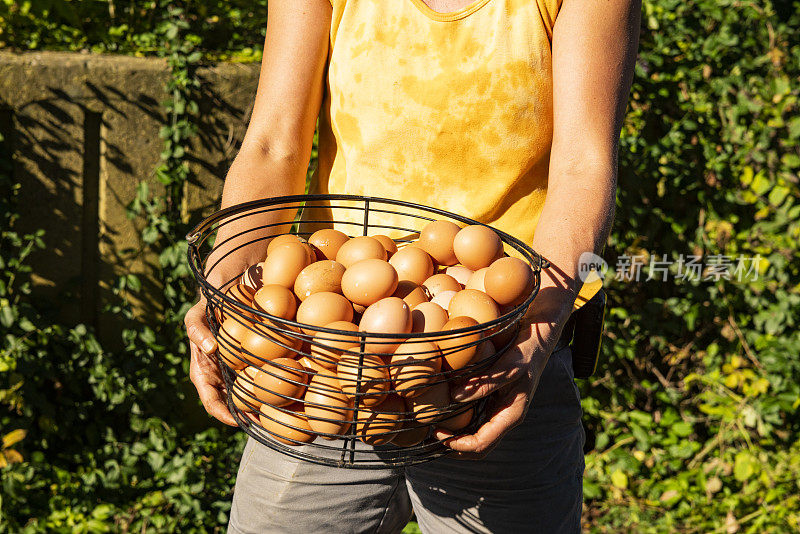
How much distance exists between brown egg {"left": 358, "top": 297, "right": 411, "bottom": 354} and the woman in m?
0.27

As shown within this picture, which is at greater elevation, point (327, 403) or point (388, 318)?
point (388, 318)

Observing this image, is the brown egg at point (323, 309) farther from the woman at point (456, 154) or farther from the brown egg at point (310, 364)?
the woman at point (456, 154)

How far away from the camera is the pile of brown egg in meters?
1.13

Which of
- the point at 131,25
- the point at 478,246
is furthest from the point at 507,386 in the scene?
the point at 131,25

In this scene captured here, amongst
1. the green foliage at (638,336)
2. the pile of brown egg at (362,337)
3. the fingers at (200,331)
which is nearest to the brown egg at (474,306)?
the pile of brown egg at (362,337)


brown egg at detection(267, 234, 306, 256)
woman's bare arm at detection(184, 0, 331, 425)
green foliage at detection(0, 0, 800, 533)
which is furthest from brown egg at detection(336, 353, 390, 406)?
green foliage at detection(0, 0, 800, 533)

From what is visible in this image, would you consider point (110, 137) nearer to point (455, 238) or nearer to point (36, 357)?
point (36, 357)

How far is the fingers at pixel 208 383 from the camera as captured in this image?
4.27 ft

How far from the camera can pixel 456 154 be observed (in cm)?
156

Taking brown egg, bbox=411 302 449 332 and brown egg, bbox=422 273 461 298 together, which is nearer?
brown egg, bbox=411 302 449 332

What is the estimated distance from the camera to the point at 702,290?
135 inches

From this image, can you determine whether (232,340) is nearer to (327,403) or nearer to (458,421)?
(327,403)

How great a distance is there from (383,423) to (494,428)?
187 millimetres

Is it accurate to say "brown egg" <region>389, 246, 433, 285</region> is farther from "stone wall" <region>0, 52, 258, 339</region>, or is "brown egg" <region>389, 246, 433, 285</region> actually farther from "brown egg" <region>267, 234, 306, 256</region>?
"stone wall" <region>0, 52, 258, 339</region>
